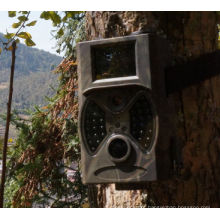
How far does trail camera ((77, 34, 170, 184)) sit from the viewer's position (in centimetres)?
184

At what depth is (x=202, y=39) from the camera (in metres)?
1.96

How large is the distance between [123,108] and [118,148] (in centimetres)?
18

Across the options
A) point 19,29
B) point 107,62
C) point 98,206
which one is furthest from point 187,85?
point 19,29

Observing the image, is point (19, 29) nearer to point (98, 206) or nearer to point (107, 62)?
point (107, 62)

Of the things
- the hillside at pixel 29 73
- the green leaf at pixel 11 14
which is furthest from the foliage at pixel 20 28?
the hillside at pixel 29 73

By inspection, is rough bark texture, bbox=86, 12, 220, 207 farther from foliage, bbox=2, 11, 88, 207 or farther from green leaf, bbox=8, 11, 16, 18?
foliage, bbox=2, 11, 88, 207

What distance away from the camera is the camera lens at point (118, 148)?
187 cm

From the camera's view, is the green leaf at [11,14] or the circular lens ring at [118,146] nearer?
the circular lens ring at [118,146]

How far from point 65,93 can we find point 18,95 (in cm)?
2609

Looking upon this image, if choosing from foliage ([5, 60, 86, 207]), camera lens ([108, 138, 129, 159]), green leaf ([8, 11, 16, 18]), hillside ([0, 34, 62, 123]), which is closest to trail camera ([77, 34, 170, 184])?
camera lens ([108, 138, 129, 159])

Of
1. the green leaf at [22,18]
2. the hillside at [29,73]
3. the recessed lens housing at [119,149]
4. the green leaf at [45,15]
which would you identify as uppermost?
the hillside at [29,73]

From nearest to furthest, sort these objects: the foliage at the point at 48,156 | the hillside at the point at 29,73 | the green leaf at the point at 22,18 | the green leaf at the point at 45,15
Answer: the green leaf at the point at 45,15, the green leaf at the point at 22,18, the foliage at the point at 48,156, the hillside at the point at 29,73

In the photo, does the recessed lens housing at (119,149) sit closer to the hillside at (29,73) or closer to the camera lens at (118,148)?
the camera lens at (118,148)

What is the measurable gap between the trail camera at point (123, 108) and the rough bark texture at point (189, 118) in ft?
0.31
